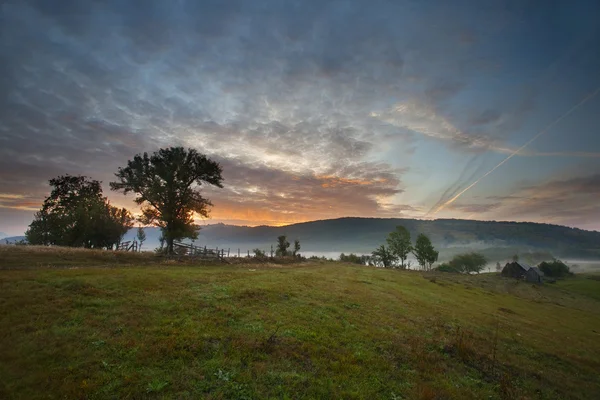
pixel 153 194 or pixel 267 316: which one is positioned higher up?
pixel 153 194

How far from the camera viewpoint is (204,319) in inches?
581

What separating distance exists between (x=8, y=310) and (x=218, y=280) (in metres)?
14.0

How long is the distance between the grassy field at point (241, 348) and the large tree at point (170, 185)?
23898mm

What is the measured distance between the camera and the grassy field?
369 inches

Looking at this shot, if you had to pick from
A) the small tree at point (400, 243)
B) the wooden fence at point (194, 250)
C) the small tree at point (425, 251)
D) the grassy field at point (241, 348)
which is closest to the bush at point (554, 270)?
the small tree at point (425, 251)

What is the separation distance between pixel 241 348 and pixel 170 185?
41115mm

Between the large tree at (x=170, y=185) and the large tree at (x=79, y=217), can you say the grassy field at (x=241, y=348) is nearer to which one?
the large tree at (x=170, y=185)

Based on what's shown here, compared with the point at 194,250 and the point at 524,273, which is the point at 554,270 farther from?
the point at 194,250

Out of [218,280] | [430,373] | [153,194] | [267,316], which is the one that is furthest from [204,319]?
[153,194]

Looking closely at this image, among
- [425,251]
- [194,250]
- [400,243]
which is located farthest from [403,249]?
[194,250]

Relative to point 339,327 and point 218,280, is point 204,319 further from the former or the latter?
point 218,280

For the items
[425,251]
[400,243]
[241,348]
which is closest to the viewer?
[241,348]

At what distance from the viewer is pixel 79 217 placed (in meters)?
55.4

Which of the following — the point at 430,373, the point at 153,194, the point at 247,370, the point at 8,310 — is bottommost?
the point at 430,373
